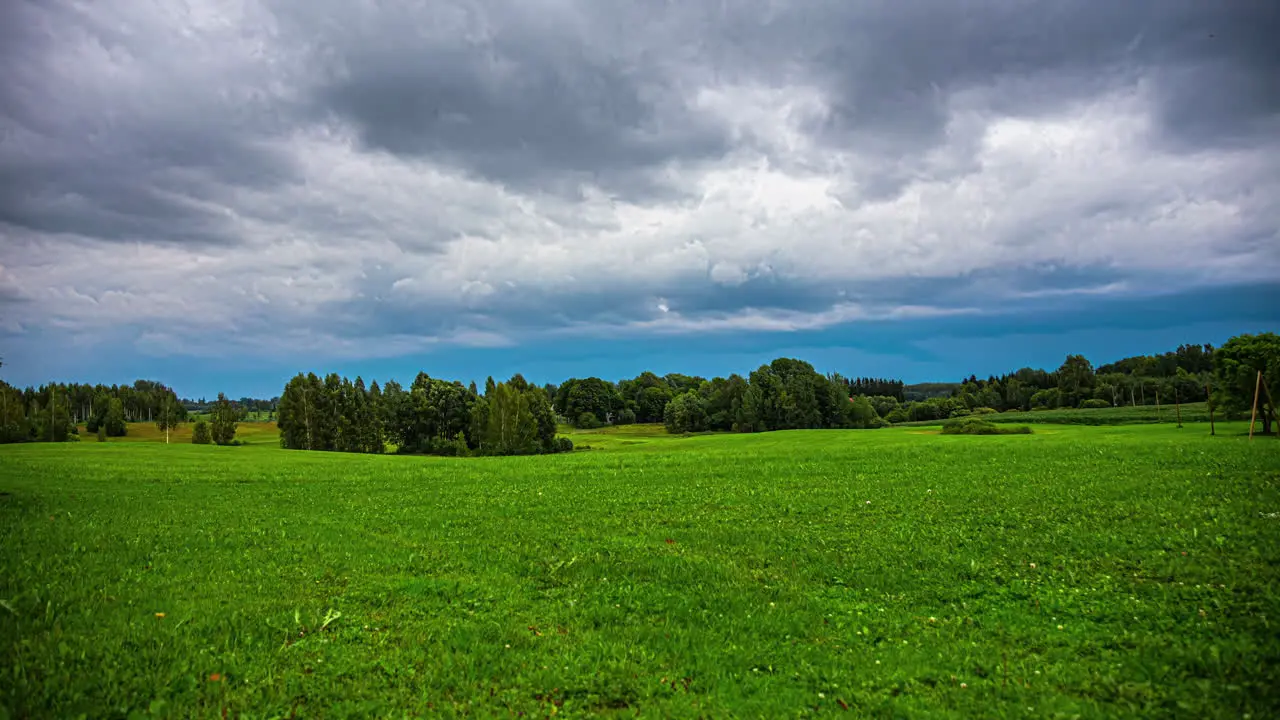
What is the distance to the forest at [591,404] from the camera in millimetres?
96688

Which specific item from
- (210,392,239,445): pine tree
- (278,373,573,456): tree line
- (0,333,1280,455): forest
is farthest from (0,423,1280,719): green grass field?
(210,392,239,445): pine tree

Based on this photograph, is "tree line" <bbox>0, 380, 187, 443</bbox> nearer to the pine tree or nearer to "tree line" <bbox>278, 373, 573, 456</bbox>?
the pine tree

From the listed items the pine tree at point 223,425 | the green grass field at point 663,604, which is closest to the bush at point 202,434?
the pine tree at point 223,425

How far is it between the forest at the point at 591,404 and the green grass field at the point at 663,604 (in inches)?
1655

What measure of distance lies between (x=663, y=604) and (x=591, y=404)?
161510 mm

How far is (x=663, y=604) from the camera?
34.5ft

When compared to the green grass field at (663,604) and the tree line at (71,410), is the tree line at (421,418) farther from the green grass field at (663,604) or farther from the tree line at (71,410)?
the green grass field at (663,604)

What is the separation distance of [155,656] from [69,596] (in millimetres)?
3231

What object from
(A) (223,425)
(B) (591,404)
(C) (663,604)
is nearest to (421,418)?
(A) (223,425)

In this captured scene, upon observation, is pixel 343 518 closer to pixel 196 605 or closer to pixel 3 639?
pixel 196 605

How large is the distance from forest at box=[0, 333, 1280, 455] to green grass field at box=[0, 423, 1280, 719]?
42025 mm

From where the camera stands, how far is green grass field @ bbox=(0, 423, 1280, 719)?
24.0 ft

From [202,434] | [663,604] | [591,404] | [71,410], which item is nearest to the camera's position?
[663,604]

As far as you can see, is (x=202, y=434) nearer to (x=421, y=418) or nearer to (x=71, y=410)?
(x=421, y=418)
